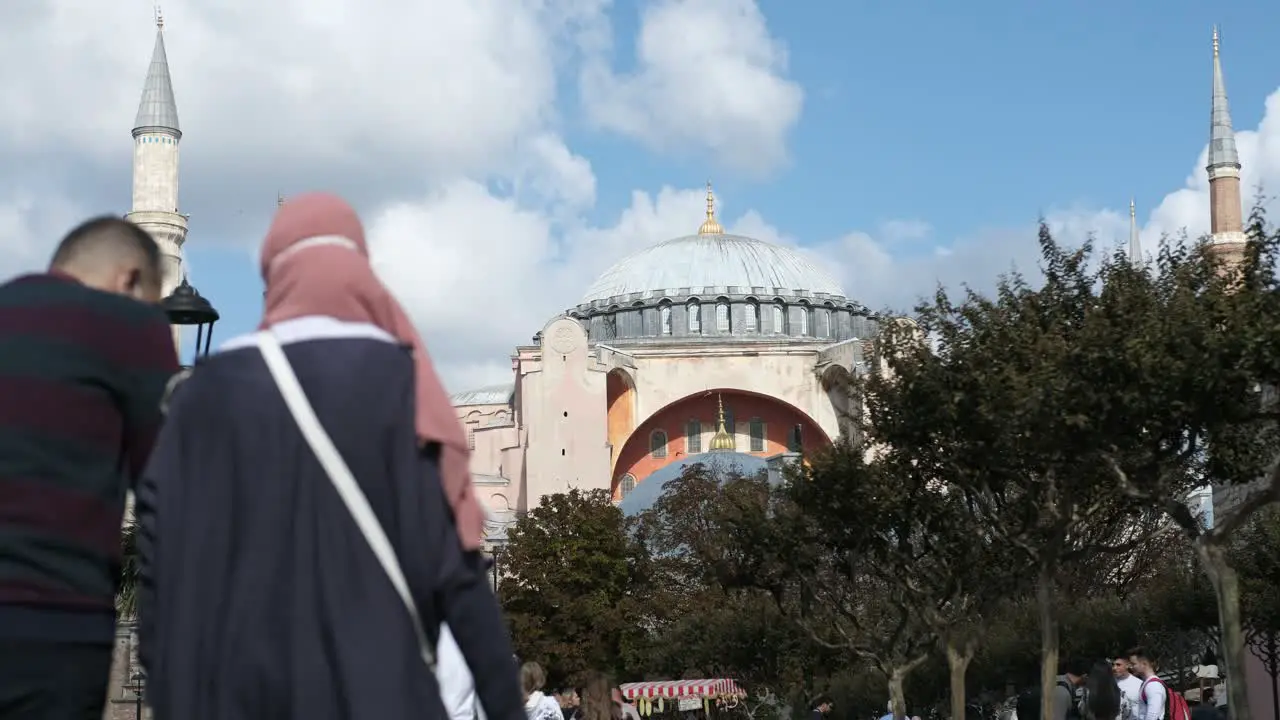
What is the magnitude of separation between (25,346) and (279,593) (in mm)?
964

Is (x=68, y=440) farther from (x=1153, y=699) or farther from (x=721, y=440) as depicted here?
(x=721, y=440)

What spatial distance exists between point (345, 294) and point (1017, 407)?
18674 mm

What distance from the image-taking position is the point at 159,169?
176ft

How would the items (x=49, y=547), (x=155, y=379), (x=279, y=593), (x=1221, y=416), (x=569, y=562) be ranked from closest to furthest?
(x=279, y=593)
(x=49, y=547)
(x=155, y=379)
(x=1221, y=416)
(x=569, y=562)

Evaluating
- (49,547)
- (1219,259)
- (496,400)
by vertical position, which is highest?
(496,400)

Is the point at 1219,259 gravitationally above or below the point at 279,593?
above

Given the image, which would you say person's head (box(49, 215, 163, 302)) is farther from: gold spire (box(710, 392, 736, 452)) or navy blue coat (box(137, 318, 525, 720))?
gold spire (box(710, 392, 736, 452))

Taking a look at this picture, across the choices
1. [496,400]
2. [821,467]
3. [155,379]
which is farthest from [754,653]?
[496,400]

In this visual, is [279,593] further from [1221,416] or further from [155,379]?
[1221,416]

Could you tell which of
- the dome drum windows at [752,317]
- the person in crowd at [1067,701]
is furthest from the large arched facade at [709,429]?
the person in crowd at [1067,701]

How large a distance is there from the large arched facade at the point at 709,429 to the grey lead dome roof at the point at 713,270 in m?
8.50

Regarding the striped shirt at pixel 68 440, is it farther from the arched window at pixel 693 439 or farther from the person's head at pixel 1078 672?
the arched window at pixel 693 439

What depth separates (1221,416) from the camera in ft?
64.1

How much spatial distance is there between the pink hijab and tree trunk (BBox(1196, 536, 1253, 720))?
49.2 feet
